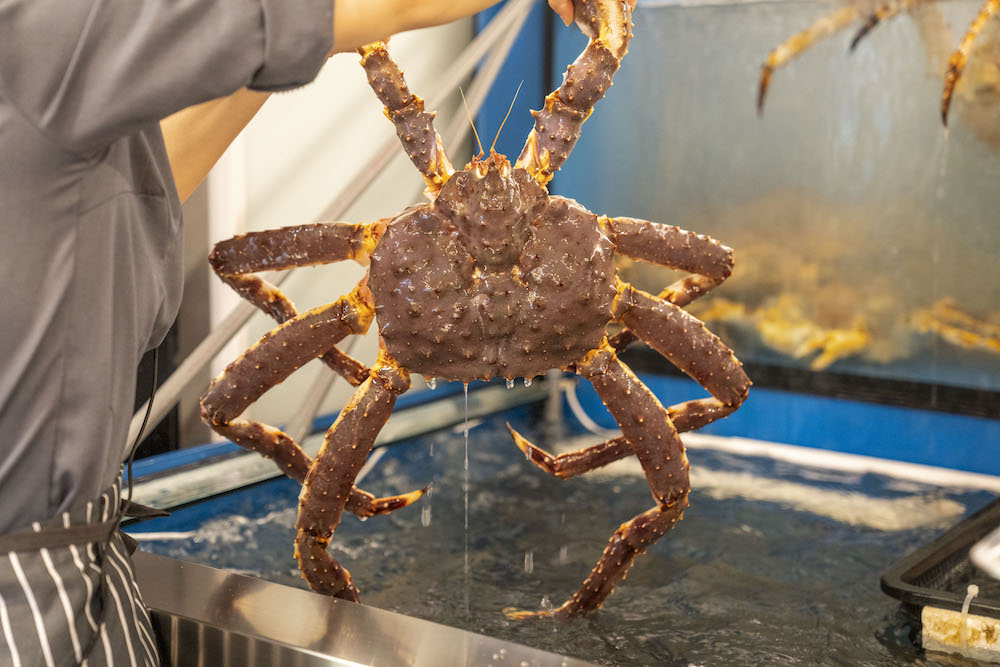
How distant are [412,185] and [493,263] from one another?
3.29 m

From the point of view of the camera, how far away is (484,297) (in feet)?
5.93

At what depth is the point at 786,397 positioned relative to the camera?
5.02 m

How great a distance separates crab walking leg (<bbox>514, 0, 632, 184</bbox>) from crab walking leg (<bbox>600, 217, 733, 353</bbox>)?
218mm

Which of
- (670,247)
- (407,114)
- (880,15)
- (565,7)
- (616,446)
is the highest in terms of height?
(880,15)

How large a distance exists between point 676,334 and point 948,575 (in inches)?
51.6

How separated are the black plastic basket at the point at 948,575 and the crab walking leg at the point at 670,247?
3.33 feet

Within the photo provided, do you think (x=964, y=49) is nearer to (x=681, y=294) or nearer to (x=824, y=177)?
(x=824, y=177)

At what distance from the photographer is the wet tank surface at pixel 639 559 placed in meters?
2.57

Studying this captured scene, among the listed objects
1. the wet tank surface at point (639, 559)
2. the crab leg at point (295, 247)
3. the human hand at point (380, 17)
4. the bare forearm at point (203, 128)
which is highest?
the human hand at point (380, 17)

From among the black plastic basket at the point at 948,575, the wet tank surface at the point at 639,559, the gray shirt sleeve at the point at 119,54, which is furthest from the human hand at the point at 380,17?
the black plastic basket at the point at 948,575

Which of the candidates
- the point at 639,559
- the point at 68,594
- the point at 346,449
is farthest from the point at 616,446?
the point at 68,594

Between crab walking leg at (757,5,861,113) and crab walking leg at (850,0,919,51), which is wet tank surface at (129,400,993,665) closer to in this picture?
crab walking leg at (757,5,861,113)

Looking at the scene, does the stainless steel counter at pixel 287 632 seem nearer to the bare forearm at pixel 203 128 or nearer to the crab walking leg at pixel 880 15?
the bare forearm at pixel 203 128

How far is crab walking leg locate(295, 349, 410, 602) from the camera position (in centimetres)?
192
